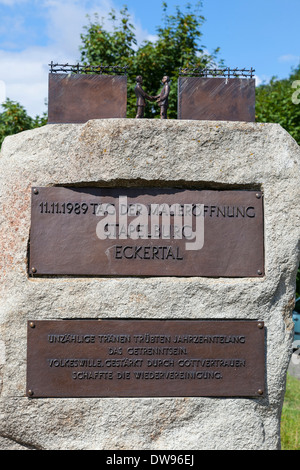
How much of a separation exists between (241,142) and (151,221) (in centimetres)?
74

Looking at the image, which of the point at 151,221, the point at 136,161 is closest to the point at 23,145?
the point at 136,161

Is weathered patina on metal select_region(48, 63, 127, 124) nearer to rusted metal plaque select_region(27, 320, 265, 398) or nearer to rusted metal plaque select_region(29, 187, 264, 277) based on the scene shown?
rusted metal plaque select_region(29, 187, 264, 277)

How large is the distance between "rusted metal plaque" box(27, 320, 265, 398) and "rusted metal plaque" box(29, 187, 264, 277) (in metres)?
0.34

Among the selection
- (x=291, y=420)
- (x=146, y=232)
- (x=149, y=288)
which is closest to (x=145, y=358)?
(x=149, y=288)

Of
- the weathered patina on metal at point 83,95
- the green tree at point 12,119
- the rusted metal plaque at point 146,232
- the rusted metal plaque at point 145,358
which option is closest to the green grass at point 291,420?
the rusted metal plaque at point 145,358

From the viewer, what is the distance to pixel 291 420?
15.0 feet

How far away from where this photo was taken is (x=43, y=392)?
9.61ft

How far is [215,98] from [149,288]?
146 cm

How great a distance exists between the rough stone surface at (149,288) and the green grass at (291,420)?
47.4 inches

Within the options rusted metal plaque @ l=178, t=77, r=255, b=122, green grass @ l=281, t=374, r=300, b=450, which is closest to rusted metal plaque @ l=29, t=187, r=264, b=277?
rusted metal plaque @ l=178, t=77, r=255, b=122

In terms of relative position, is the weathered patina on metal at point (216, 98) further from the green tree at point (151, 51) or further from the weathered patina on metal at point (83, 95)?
the green tree at point (151, 51)

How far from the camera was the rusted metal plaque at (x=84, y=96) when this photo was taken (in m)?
3.46

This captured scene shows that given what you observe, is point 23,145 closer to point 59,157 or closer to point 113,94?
point 59,157

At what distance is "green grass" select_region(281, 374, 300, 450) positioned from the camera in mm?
4043
